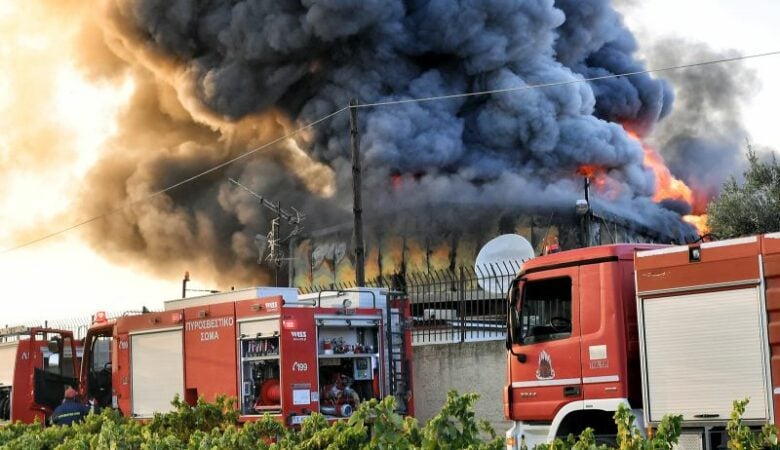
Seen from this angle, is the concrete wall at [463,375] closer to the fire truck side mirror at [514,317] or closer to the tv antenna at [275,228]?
the fire truck side mirror at [514,317]

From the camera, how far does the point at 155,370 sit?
51.1 feet

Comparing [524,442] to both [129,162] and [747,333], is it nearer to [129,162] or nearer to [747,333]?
[747,333]

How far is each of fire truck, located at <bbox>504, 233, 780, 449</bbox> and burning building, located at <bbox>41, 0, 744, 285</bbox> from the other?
2893 cm

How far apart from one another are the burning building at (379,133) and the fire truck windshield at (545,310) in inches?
1133

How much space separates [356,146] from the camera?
67.7 feet

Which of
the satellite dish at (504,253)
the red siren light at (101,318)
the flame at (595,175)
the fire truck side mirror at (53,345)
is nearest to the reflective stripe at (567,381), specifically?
the satellite dish at (504,253)

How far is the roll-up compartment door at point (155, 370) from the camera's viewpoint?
15028mm

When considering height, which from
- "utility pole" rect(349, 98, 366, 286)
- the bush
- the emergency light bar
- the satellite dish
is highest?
"utility pole" rect(349, 98, 366, 286)

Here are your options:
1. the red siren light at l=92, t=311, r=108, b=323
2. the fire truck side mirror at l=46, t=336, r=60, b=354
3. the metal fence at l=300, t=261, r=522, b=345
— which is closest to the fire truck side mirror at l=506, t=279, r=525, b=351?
the metal fence at l=300, t=261, r=522, b=345

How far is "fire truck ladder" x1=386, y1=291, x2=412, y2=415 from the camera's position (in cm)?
1388

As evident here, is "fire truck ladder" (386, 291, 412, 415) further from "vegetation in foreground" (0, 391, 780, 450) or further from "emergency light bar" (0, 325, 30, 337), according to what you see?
"emergency light bar" (0, 325, 30, 337)

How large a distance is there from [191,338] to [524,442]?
264 inches

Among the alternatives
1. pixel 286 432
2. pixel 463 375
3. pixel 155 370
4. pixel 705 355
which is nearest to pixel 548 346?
pixel 705 355

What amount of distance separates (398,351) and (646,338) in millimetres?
5960
